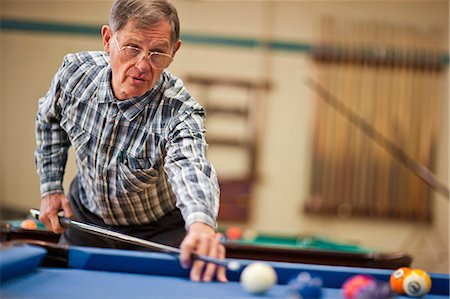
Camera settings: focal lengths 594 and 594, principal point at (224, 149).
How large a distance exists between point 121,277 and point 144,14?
0.80 m

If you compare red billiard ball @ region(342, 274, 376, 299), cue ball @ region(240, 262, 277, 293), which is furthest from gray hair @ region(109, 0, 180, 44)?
red billiard ball @ region(342, 274, 376, 299)

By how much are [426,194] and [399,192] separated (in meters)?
0.28

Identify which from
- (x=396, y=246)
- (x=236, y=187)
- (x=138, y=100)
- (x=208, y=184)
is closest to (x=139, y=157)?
(x=138, y=100)

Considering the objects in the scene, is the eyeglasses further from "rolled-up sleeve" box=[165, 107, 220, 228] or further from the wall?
the wall

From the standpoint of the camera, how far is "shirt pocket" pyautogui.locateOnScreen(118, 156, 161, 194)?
1983mm

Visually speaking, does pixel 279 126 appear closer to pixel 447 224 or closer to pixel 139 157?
pixel 447 224

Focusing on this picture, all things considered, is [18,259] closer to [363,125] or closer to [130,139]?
[130,139]

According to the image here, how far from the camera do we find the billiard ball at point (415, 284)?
1.58 metres

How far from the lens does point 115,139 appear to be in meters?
2.02

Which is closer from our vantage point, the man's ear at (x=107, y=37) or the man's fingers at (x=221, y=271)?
the man's fingers at (x=221, y=271)

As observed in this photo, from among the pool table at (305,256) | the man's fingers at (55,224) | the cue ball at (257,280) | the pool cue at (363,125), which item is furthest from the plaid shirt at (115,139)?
the pool cue at (363,125)

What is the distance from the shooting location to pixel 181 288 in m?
1.42

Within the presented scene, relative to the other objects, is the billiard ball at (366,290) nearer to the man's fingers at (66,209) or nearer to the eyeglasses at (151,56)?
the eyeglasses at (151,56)

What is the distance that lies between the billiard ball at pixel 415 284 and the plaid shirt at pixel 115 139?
600mm
